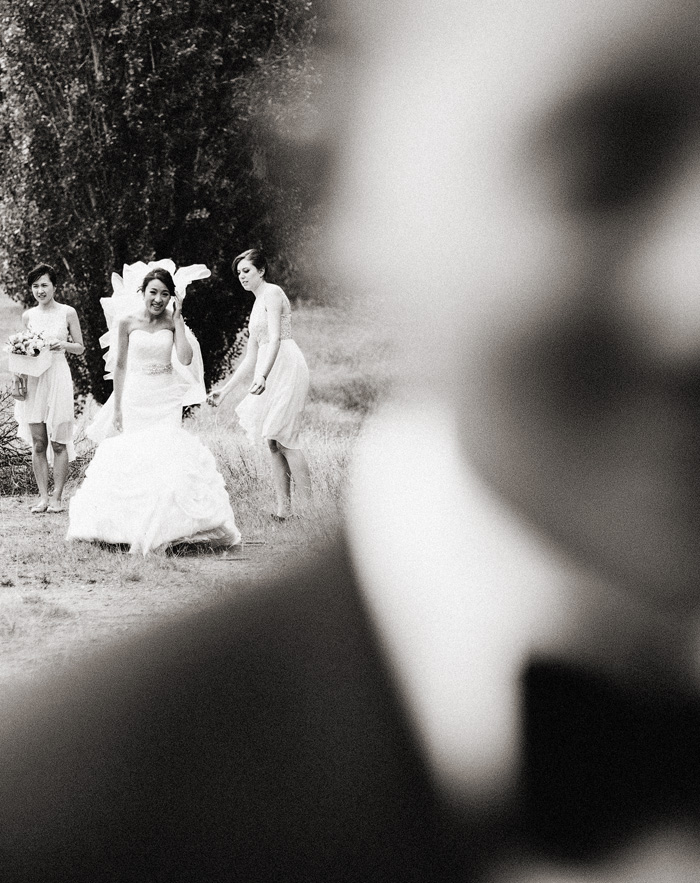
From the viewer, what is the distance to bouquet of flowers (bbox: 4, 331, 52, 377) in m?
5.99

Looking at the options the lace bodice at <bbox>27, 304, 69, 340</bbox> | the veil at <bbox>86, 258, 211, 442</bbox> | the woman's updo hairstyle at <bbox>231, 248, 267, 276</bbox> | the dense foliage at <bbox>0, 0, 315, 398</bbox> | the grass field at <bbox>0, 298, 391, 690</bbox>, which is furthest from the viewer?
the dense foliage at <bbox>0, 0, 315, 398</bbox>

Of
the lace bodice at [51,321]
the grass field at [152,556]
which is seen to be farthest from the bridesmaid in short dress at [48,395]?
the grass field at [152,556]

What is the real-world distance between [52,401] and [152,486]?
1.45 metres

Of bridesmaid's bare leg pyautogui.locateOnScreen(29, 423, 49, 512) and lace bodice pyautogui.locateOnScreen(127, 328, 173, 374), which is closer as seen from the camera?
lace bodice pyautogui.locateOnScreen(127, 328, 173, 374)

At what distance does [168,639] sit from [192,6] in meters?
7.56

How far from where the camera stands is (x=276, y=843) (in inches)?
22.2

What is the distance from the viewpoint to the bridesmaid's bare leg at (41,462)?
20.4ft

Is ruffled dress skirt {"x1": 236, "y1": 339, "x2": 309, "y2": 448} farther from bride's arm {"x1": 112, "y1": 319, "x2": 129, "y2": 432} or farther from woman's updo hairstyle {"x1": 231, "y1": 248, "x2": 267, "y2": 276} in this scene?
bride's arm {"x1": 112, "y1": 319, "x2": 129, "y2": 432}

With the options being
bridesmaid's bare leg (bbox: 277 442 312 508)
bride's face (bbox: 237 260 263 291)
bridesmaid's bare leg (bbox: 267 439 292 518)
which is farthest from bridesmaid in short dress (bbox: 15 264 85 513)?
bridesmaid's bare leg (bbox: 277 442 312 508)

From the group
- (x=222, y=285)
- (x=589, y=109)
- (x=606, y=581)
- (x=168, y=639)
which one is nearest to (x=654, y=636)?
(x=606, y=581)

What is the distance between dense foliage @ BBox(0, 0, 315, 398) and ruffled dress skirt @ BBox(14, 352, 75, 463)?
1650 mm

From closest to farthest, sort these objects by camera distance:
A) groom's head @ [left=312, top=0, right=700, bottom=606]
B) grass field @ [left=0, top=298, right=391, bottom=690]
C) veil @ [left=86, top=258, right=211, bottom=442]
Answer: groom's head @ [left=312, top=0, right=700, bottom=606] < grass field @ [left=0, top=298, right=391, bottom=690] < veil @ [left=86, top=258, right=211, bottom=442]

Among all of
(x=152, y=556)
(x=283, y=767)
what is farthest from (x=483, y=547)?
(x=152, y=556)

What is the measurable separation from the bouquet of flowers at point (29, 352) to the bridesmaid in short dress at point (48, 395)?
4 cm
